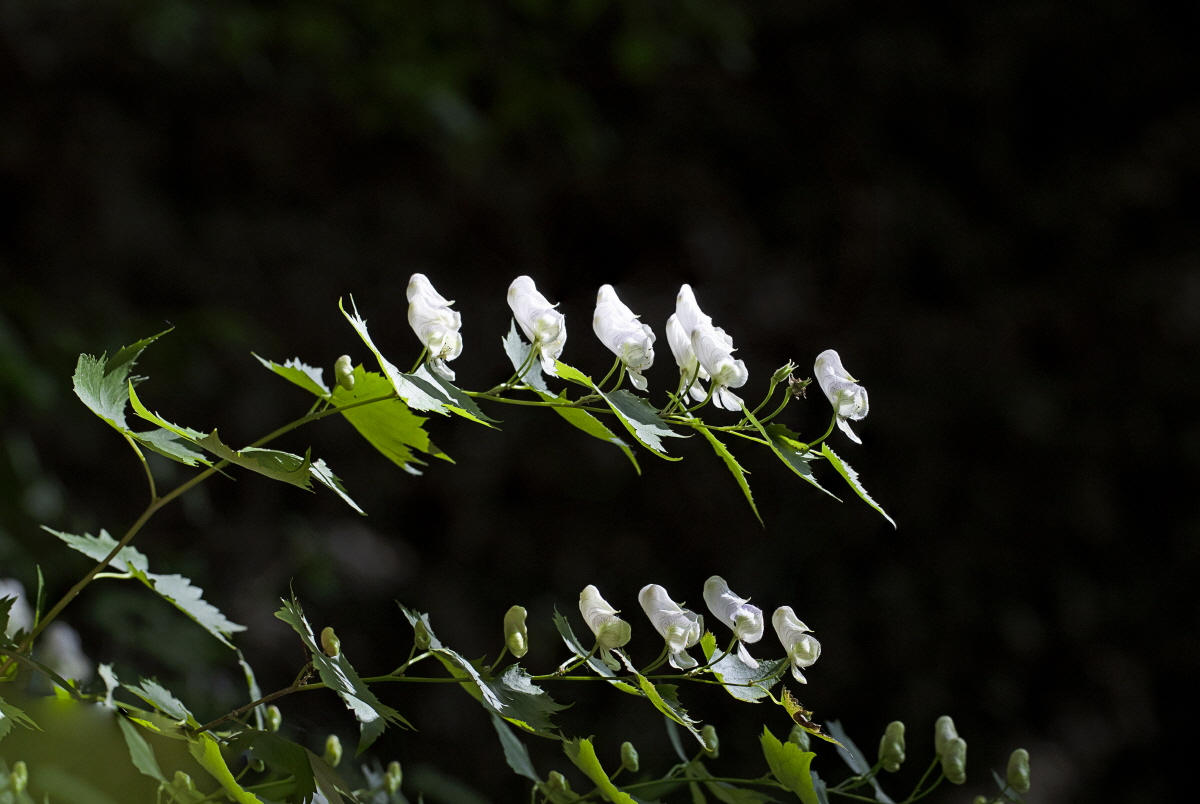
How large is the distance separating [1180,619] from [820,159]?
1.11 metres

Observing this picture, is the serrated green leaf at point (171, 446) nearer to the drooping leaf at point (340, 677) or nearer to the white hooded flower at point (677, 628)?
the drooping leaf at point (340, 677)

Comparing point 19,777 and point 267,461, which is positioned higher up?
point 267,461

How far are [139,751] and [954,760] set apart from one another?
0.35m

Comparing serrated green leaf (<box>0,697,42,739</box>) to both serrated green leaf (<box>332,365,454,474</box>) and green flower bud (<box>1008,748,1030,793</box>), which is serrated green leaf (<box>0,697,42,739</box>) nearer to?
serrated green leaf (<box>332,365,454,474</box>)

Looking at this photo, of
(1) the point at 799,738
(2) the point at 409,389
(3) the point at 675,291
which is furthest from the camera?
(3) the point at 675,291

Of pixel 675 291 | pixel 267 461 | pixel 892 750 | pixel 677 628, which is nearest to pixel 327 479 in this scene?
pixel 267 461

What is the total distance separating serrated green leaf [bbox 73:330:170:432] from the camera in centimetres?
34

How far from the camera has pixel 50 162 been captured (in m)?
1.97

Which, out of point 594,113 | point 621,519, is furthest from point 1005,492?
point 594,113

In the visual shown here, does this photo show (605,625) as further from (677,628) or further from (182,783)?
(182,783)

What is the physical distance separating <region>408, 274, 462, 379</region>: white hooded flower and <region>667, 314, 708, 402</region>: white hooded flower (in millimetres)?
81

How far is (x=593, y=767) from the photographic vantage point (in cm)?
34

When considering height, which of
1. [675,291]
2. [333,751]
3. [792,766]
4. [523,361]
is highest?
[523,361]

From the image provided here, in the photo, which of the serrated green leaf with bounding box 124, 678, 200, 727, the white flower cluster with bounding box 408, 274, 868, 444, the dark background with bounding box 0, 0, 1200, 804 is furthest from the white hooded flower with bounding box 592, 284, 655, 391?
the dark background with bounding box 0, 0, 1200, 804
